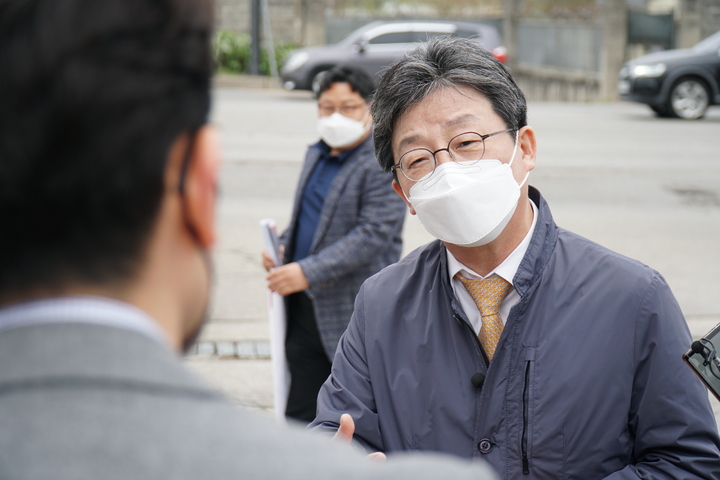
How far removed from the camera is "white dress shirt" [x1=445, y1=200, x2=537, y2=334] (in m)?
2.15

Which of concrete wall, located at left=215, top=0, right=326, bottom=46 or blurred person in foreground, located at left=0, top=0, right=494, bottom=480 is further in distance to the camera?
concrete wall, located at left=215, top=0, right=326, bottom=46

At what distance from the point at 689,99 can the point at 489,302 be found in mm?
15221

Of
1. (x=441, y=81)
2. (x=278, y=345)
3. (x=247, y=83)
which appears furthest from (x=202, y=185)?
(x=247, y=83)

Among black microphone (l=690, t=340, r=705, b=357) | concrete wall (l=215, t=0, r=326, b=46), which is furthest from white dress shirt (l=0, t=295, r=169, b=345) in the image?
concrete wall (l=215, t=0, r=326, b=46)

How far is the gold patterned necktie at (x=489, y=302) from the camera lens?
210 centimetres

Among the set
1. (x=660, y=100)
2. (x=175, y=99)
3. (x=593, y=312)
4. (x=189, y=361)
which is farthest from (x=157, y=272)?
(x=660, y=100)

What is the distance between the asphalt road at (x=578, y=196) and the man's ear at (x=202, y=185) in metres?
2.48

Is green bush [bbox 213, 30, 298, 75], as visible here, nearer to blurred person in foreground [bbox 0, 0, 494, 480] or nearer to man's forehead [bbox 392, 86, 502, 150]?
man's forehead [bbox 392, 86, 502, 150]

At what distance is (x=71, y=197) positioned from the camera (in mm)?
787

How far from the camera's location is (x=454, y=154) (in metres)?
2.29

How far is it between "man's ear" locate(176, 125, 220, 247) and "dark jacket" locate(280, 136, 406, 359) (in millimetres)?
2912

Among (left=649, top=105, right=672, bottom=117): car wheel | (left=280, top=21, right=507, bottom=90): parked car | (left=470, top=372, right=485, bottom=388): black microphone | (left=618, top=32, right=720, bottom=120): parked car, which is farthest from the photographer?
(left=280, top=21, right=507, bottom=90): parked car

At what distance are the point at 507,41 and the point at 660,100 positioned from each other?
11.6m

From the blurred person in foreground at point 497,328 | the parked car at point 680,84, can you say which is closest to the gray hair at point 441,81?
the blurred person in foreground at point 497,328
